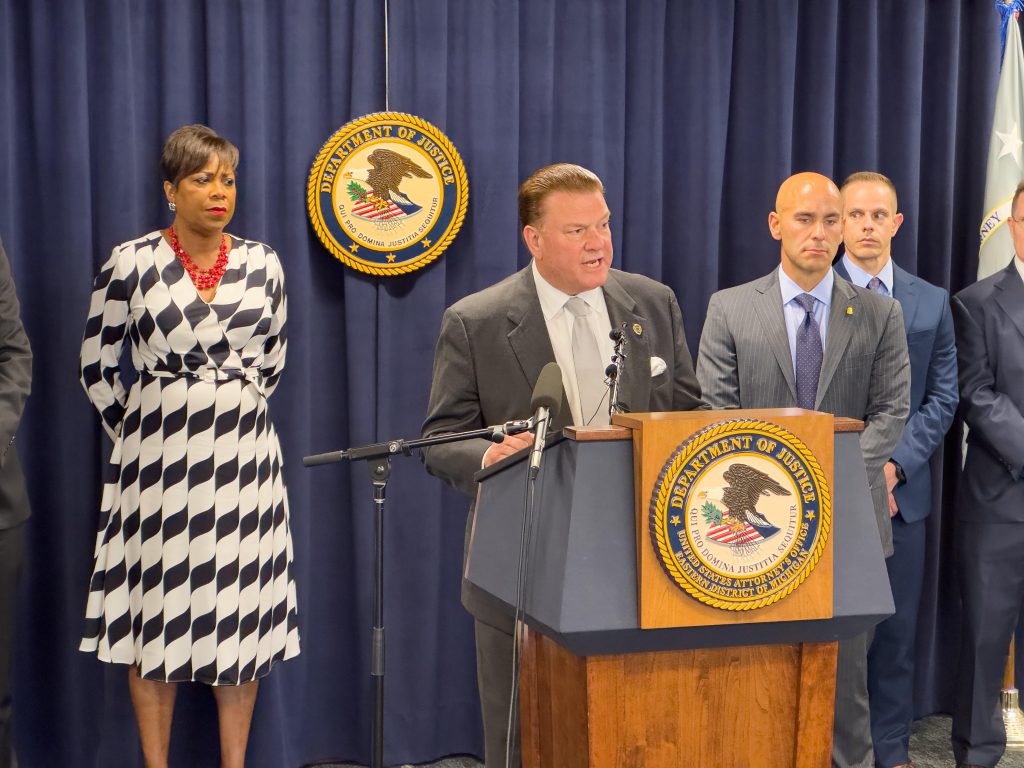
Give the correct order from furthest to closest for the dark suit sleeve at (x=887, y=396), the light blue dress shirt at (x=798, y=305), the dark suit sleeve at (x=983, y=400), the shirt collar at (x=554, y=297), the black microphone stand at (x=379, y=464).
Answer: the dark suit sleeve at (x=983, y=400)
the light blue dress shirt at (x=798, y=305)
the dark suit sleeve at (x=887, y=396)
the shirt collar at (x=554, y=297)
the black microphone stand at (x=379, y=464)

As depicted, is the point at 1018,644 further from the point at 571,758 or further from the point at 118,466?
the point at 118,466

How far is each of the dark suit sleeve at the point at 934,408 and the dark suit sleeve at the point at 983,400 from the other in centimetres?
5

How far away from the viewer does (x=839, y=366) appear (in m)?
3.36

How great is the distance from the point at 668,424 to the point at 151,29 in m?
2.74

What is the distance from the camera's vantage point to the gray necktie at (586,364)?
2.41 meters

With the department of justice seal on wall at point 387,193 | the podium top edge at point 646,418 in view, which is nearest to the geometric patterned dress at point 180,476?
the department of justice seal on wall at point 387,193

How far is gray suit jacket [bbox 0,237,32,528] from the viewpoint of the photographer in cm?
298

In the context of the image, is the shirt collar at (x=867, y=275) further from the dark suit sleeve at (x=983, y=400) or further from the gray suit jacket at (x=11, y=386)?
the gray suit jacket at (x=11, y=386)

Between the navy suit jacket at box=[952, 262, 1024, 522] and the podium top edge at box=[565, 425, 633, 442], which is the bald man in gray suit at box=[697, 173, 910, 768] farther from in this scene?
the podium top edge at box=[565, 425, 633, 442]

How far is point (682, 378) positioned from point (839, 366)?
103cm

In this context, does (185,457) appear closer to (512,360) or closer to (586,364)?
(512,360)

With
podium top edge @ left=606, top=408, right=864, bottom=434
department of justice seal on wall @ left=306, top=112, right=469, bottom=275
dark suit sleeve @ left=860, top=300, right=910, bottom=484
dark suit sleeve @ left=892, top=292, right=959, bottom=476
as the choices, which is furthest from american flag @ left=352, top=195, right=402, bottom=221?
podium top edge @ left=606, top=408, right=864, bottom=434

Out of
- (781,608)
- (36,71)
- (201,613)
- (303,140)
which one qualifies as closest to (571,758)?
(781,608)

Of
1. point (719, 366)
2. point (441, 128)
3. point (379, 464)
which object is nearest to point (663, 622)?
point (379, 464)
